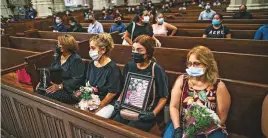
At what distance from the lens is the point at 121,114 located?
237 cm

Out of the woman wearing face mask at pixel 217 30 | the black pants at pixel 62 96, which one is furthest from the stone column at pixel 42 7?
the black pants at pixel 62 96

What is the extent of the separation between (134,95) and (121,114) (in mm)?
259

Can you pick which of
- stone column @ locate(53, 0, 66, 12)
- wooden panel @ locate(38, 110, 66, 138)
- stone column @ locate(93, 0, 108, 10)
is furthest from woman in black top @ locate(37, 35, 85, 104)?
stone column @ locate(53, 0, 66, 12)

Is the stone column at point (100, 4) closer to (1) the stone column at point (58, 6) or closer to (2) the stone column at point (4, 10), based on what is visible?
(1) the stone column at point (58, 6)

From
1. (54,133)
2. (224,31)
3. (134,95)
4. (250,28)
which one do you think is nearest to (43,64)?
(54,133)

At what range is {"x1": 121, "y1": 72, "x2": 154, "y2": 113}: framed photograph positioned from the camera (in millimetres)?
2328

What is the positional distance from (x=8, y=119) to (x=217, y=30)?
177 inches

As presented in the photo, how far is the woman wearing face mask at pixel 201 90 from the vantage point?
197 centimetres

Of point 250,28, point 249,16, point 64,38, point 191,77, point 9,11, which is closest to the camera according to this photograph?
point 191,77

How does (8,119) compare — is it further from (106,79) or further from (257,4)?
(257,4)

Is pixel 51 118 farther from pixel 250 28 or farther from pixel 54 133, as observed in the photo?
pixel 250 28

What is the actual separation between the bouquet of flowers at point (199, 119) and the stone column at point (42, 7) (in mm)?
14624

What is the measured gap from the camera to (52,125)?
2217 mm

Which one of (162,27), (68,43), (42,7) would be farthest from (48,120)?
(42,7)
